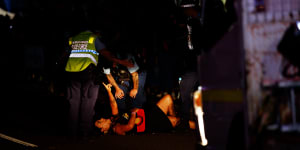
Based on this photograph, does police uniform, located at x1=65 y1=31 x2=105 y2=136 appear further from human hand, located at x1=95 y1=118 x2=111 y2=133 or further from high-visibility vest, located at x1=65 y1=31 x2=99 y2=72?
human hand, located at x1=95 y1=118 x2=111 y2=133

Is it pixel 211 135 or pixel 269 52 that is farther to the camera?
pixel 211 135

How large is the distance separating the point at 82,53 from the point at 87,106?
36.9 inches

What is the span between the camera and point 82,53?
5.10 meters

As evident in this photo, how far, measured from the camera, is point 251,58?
2.25 m

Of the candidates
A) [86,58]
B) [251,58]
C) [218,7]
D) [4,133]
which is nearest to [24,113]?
[4,133]

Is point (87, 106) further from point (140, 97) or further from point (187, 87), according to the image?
point (187, 87)

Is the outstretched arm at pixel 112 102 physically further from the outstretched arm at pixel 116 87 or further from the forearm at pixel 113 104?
the outstretched arm at pixel 116 87

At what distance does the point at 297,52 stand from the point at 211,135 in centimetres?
106

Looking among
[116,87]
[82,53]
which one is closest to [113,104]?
[116,87]

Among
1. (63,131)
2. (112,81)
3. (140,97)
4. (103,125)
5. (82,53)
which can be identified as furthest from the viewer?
(140,97)

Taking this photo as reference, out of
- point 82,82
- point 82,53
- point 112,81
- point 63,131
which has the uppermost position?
point 82,53

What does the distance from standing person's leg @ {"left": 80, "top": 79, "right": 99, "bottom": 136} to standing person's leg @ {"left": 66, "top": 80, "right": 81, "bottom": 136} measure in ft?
0.28

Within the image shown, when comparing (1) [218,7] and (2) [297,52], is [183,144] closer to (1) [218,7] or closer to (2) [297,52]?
(1) [218,7]

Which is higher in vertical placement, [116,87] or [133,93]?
[116,87]
